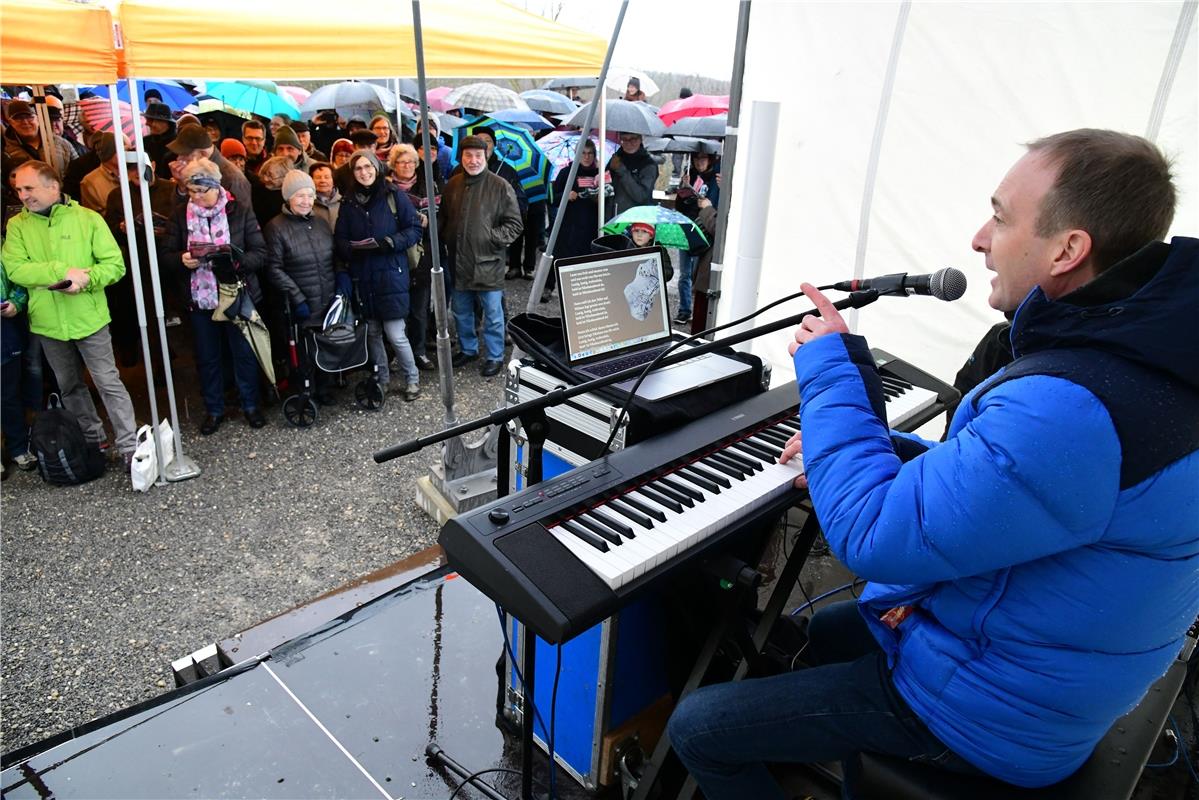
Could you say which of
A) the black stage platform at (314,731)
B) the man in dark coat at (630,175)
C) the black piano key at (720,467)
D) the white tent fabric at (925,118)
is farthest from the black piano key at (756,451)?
the man in dark coat at (630,175)

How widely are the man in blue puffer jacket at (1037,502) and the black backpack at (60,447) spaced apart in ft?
15.9

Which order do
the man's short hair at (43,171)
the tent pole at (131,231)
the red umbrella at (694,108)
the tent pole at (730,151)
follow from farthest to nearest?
the red umbrella at (694,108), the man's short hair at (43,171), the tent pole at (131,231), the tent pole at (730,151)

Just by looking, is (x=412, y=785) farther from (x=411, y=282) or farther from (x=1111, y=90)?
(x=411, y=282)

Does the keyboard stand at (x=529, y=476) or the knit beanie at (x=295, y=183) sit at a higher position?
the knit beanie at (x=295, y=183)

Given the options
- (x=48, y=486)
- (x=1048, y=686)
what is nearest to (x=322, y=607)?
(x=48, y=486)

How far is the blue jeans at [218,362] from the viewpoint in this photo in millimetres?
5465

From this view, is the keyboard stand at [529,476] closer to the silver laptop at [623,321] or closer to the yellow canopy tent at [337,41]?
the silver laptop at [623,321]

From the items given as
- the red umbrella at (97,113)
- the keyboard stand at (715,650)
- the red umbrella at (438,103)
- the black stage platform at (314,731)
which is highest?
the red umbrella at (438,103)

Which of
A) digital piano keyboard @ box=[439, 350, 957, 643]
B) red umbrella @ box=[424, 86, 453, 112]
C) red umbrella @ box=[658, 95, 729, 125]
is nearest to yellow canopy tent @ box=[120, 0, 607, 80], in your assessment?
digital piano keyboard @ box=[439, 350, 957, 643]

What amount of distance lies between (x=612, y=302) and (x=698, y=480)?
2.13 feet

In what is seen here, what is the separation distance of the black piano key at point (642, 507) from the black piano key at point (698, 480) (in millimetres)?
175

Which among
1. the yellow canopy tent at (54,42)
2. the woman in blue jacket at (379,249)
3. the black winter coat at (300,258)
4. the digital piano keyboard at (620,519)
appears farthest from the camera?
the woman in blue jacket at (379,249)

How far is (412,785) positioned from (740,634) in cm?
118

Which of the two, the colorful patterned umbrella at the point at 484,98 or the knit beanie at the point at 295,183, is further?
the colorful patterned umbrella at the point at 484,98
